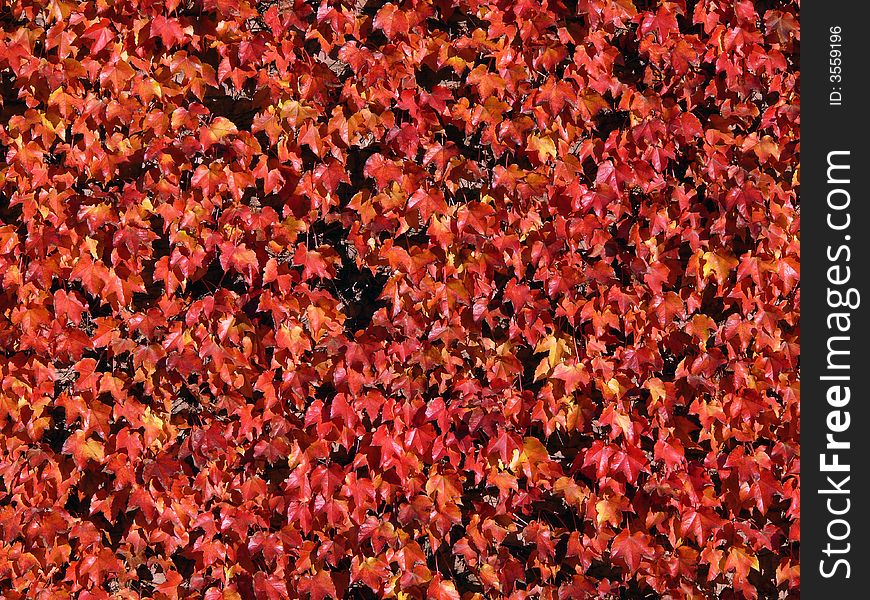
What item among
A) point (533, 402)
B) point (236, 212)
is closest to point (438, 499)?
point (533, 402)

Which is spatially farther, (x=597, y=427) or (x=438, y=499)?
(x=597, y=427)

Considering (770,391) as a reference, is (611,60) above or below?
above

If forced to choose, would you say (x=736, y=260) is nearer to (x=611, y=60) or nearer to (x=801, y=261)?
(x=801, y=261)

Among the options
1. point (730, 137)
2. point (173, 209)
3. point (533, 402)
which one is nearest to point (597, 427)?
point (533, 402)

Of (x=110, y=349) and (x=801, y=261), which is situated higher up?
(x=801, y=261)

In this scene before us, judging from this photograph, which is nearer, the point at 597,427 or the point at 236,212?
the point at 236,212

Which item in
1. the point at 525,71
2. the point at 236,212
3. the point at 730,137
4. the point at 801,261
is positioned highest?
the point at 525,71

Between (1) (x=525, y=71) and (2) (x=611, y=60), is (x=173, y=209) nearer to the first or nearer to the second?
(1) (x=525, y=71)
